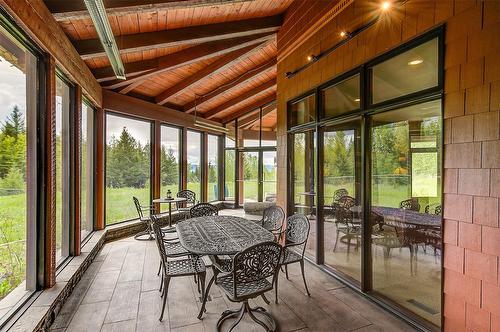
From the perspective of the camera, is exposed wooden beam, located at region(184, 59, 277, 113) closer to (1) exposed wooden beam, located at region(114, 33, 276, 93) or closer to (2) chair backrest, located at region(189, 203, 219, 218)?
(1) exposed wooden beam, located at region(114, 33, 276, 93)

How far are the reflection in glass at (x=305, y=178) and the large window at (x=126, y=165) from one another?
3.82m

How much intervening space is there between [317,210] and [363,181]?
1067mm

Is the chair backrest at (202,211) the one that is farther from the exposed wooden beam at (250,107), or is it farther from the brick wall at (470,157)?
the exposed wooden beam at (250,107)

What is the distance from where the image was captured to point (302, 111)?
438cm

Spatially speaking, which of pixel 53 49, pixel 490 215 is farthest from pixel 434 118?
pixel 53 49

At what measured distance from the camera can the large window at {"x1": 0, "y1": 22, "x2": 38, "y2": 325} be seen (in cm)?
220

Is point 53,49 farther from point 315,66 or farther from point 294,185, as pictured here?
point 294,185

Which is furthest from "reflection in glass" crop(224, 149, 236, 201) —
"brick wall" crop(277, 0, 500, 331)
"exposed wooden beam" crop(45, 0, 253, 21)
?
"brick wall" crop(277, 0, 500, 331)

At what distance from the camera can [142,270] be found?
386 centimetres

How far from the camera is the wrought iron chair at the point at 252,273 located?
7.14 feet

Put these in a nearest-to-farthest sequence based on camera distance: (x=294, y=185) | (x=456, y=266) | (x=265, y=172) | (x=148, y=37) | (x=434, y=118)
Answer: (x=456, y=266)
(x=434, y=118)
(x=148, y=37)
(x=294, y=185)
(x=265, y=172)

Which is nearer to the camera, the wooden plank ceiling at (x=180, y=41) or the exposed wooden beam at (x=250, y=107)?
the wooden plank ceiling at (x=180, y=41)

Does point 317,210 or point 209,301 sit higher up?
point 317,210

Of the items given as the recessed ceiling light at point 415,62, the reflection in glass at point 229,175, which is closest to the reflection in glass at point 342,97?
the recessed ceiling light at point 415,62
